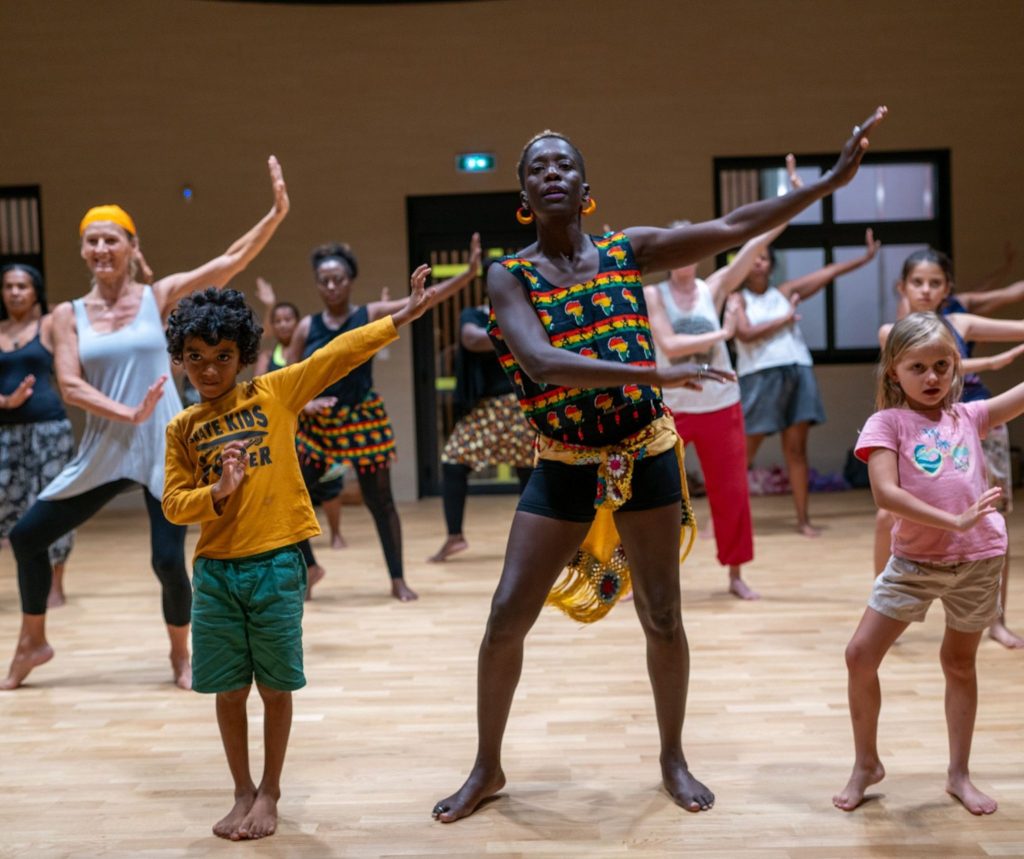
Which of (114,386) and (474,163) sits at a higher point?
(474,163)

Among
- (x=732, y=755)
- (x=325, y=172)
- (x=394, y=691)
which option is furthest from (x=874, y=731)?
(x=325, y=172)

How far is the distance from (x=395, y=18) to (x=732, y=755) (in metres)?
7.73

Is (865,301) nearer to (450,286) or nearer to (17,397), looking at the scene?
(450,286)

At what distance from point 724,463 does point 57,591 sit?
324cm

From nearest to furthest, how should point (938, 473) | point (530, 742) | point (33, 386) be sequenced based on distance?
point (938, 473), point (530, 742), point (33, 386)

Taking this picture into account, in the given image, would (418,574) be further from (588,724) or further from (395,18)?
(395,18)

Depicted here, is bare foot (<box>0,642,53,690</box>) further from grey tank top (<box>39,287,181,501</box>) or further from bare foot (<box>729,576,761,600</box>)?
bare foot (<box>729,576,761,600</box>)

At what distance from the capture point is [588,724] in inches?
146

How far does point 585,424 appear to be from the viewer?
2887mm

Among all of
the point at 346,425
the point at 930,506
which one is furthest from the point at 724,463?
the point at 930,506

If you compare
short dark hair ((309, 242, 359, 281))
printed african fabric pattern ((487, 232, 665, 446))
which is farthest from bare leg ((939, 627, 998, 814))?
short dark hair ((309, 242, 359, 281))

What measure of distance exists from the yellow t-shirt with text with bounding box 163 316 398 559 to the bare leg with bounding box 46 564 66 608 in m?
3.29

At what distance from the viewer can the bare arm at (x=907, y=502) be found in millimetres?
2605

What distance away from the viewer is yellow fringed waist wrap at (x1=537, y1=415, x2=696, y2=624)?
288cm
